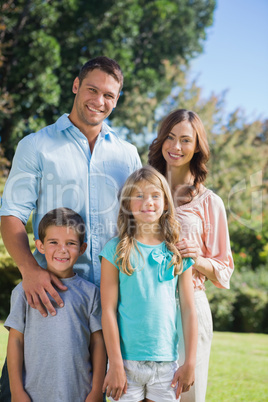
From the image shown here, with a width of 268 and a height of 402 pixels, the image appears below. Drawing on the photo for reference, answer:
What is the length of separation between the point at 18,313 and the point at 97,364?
1.55 feet

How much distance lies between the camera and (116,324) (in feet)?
7.06

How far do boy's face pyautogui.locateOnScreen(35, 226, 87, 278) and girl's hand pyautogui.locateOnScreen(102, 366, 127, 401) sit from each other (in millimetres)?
551

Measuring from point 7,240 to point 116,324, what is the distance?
706 mm

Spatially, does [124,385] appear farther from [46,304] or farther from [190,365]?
[46,304]

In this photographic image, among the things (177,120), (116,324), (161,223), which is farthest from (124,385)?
(177,120)

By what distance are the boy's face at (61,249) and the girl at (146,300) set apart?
18 centimetres

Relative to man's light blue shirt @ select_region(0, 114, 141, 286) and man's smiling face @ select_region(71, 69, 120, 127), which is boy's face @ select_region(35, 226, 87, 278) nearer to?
man's light blue shirt @ select_region(0, 114, 141, 286)

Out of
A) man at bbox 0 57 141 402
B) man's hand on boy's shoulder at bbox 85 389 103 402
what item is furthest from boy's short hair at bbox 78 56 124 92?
man's hand on boy's shoulder at bbox 85 389 103 402

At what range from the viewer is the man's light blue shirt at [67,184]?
2383 mm

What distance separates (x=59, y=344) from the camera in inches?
86.0

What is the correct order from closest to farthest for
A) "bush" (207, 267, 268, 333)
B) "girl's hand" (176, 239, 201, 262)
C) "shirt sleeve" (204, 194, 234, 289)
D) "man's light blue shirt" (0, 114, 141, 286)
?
"girl's hand" (176, 239, 201, 262)
"man's light blue shirt" (0, 114, 141, 286)
"shirt sleeve" (204, 194, 234, 289)
"bush" (207, 267, 268, 333)

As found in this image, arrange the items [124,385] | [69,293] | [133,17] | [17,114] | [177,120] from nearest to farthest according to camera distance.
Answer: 1. [124,385]
2. [69,293]
3. [177,120]
4. [17,114]
5. [133,17]

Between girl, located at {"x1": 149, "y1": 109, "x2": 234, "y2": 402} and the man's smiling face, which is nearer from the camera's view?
girl, located at {"x1": 149, "y1": 109, "x2": 234, "y2": 402}

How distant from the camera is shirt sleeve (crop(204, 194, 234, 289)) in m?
2.51
